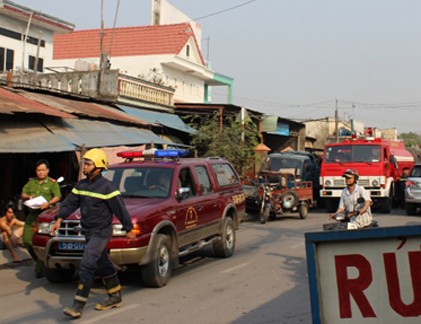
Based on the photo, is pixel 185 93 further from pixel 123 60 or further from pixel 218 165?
pixel 218 165

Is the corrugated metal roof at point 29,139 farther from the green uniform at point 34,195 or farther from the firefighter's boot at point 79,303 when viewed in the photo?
the firefighter's boot at point 79,303

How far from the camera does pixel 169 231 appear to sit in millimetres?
8219

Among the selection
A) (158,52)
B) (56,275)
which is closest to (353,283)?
(56,275)

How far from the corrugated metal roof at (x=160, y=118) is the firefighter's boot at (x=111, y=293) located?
11363 mm

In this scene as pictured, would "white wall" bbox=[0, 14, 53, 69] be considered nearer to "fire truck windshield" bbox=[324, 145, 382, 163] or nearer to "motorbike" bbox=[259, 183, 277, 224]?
"motorbike" bbox=[259, 183, 277, 224]

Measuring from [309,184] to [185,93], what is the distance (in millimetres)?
18259

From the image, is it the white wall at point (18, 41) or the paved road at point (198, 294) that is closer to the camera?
the paved road at point (198, 294)

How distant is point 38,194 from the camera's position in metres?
8.69

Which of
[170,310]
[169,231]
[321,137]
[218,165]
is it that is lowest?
[170,310]

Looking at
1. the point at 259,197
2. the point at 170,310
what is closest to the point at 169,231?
the point at 170,310

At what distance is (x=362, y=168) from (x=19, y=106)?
12.6 metres

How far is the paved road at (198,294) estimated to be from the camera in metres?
6.29

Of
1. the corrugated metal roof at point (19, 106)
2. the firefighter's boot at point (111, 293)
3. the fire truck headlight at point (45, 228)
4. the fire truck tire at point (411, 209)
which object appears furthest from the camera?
the fire truck tire at point (411, 209)

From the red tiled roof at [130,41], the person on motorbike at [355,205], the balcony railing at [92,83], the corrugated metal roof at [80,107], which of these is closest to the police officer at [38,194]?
the person on motorbike at [355,205]
